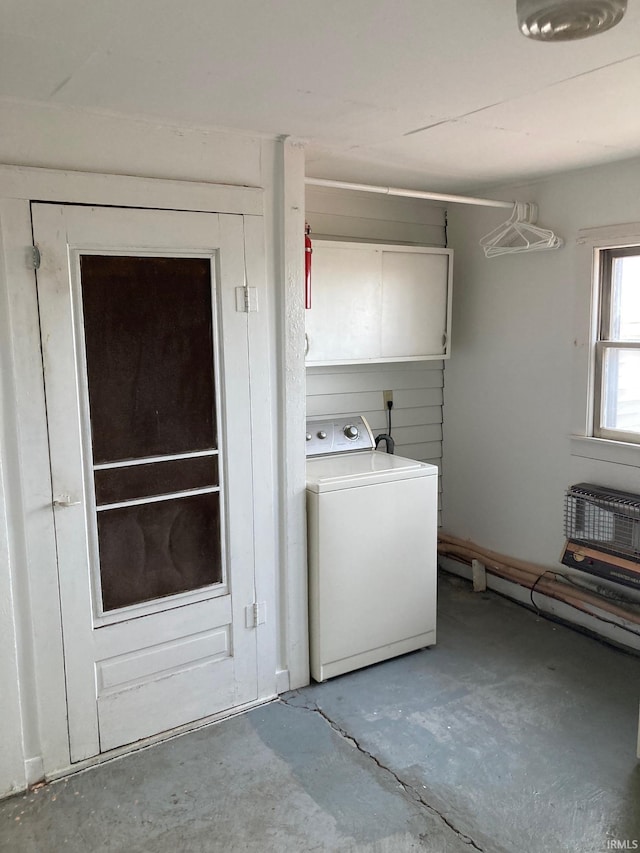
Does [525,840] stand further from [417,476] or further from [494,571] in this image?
[494,571]

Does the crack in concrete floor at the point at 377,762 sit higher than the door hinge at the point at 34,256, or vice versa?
the door hinge at the point at 34,256

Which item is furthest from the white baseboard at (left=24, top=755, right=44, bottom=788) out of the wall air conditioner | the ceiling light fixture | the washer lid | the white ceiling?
the ceiling light fixture

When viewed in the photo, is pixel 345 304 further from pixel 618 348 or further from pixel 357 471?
pixel 618 348

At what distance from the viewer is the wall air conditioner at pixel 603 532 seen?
3.34m

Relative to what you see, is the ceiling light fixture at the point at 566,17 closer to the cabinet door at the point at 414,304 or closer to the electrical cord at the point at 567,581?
the cabinet door at the point at 414,304

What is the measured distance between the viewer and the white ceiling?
1638 millimetres

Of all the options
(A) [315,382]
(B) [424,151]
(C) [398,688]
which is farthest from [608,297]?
(C) [398,688]

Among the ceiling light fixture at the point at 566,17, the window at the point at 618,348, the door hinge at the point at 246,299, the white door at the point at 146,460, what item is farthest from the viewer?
the window at the point at 618,348

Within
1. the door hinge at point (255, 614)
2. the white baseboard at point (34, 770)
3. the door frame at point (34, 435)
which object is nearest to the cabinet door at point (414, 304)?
the door frame at point (34, 435)

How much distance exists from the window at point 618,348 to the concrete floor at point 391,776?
1.21 m

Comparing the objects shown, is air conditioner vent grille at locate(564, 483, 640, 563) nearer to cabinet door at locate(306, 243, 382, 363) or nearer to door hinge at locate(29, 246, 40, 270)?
cabinet door at locate(306, 243, 382, 363)

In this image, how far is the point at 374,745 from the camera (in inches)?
108

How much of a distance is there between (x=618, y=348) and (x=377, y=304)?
130cm

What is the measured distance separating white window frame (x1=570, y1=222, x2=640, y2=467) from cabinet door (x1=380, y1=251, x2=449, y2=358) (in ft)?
2.64
